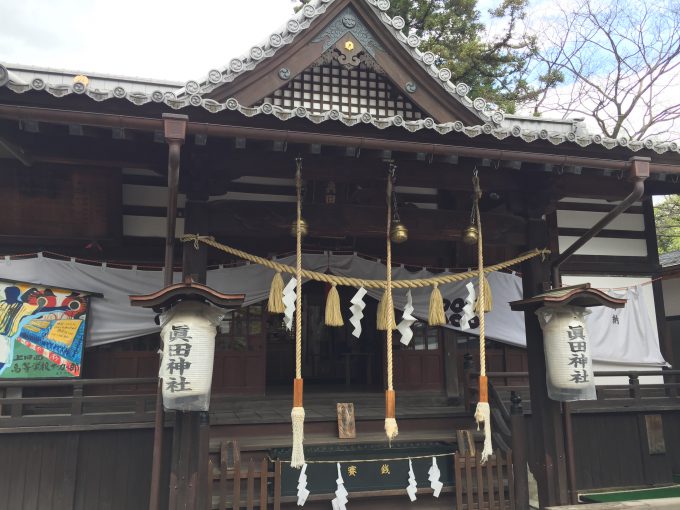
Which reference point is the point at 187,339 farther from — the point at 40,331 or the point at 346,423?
the point at 40,331

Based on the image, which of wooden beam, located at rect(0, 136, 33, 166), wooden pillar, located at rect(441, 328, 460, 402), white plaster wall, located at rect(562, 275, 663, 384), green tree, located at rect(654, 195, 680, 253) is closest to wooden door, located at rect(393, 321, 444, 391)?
wooden pillar, located at rect(441, 328, 460, 402)

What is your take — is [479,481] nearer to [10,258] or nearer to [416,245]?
[416,245]

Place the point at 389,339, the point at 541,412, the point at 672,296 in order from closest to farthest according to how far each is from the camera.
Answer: the point at 389,339
the point at 541,412
the point at 672,296

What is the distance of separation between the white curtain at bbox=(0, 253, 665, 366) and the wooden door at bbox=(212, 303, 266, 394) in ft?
2.77

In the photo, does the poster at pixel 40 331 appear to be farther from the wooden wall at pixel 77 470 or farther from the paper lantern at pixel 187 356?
the paper lantern at pixel 187 356

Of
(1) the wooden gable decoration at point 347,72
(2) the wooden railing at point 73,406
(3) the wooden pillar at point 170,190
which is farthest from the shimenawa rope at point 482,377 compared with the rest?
(2) the wooden railing at point 73,406

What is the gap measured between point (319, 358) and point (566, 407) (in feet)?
24.2

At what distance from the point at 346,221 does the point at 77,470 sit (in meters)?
4.29

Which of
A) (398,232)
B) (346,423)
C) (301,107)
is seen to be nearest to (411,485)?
(346,423)

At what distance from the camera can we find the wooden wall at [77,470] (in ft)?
18.4

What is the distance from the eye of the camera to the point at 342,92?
26.6ft

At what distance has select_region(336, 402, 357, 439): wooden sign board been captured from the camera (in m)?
6.17

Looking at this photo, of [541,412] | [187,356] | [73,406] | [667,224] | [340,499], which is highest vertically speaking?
[667,224]

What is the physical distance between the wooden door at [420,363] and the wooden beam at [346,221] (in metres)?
3.10
